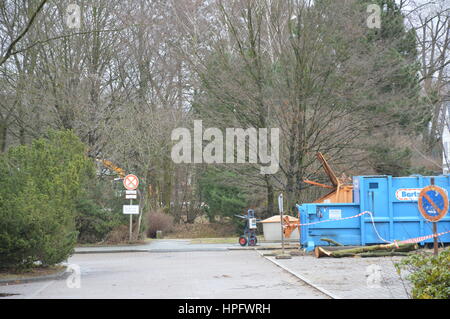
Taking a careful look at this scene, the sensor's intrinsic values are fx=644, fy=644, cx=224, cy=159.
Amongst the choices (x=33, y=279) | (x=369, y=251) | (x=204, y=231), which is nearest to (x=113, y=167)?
(x=204, y=231)

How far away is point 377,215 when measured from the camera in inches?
830

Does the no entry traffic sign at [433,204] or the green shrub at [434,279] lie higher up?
the no entry traffic sign at [433,204]

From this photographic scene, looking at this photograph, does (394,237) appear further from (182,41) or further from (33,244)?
A: (182,41)

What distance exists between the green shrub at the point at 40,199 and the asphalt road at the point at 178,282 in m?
1.05

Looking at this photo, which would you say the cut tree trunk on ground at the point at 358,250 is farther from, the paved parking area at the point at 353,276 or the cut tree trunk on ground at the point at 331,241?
the cut tree trunk on ground at the point at 331,241

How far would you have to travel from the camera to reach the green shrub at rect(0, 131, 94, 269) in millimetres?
15039

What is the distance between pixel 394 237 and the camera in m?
21.0

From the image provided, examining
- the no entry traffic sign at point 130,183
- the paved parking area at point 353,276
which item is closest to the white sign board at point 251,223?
the paved parking area at point 353,276

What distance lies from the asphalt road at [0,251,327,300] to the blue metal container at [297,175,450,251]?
2.49 metres

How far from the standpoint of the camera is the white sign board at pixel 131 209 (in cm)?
2814

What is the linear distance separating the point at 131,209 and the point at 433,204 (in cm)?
1865

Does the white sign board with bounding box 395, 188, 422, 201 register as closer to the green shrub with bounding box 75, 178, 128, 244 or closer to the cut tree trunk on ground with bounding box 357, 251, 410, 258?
the cut tree trunk on ground with bounding box 357, 251, 410, 258

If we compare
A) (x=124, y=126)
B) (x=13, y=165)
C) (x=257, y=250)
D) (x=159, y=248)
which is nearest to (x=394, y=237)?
A: (x=257, y=250)

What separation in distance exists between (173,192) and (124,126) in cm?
1361
